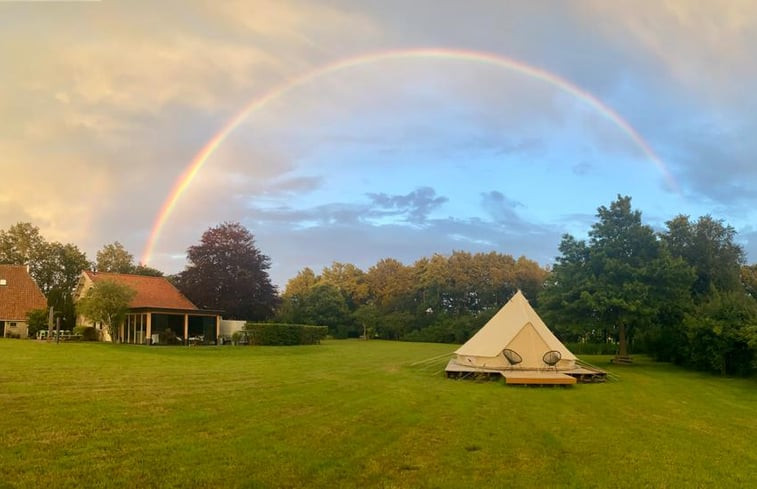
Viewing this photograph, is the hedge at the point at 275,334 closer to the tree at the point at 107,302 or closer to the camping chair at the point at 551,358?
the tree at the point at 107,302

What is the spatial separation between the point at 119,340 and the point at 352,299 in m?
37.3

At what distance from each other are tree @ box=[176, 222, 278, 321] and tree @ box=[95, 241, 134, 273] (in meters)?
24.5

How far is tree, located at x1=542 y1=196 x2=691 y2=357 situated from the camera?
22.4 meters

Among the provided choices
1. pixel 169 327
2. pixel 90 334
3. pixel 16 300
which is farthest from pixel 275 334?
pixel 16 300

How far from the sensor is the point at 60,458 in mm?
5781

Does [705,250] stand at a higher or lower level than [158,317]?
higher

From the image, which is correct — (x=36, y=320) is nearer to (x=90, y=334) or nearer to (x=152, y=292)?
(x=90, y=334)

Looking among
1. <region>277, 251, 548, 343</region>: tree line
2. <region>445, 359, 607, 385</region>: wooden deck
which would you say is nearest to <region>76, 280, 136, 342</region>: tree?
<region>445, 359, 607, 385</region>: wooden deck

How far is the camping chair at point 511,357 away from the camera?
17.9 meters

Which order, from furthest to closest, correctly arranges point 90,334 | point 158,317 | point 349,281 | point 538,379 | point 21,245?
1. point 349,281
2. point 21,245
3. point 158,317
4. point 90,334
5. point 538,379

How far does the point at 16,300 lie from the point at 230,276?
1340cm

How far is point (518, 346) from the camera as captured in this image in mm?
18359

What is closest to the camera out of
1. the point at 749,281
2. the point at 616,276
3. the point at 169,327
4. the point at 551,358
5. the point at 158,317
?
the point at 551,358

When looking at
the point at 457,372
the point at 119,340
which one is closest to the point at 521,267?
the point at 119,340
